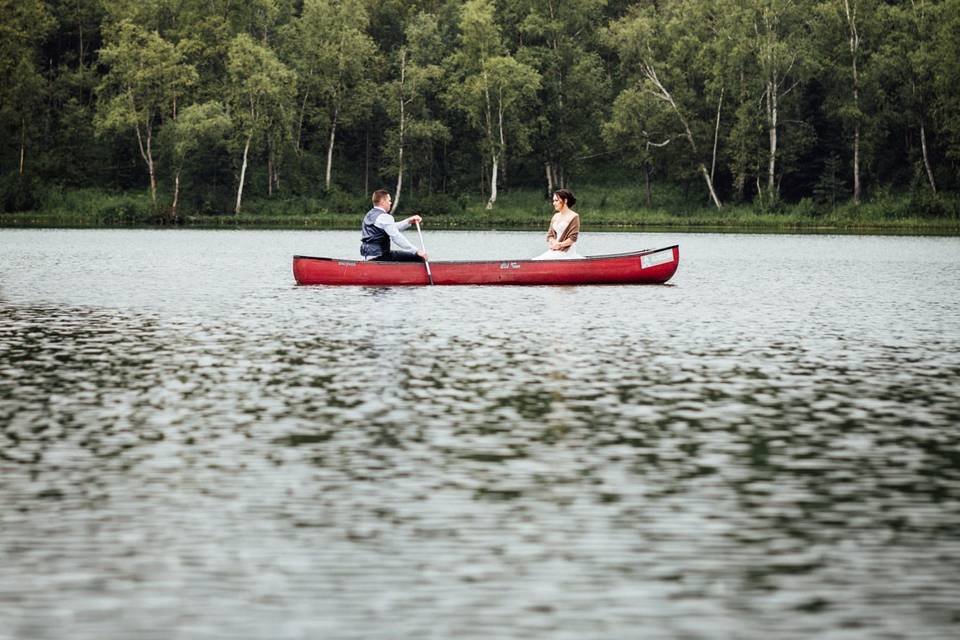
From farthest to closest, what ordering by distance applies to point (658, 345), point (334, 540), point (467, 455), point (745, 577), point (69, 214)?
point (69, 214) < point (658, 345) < point (467, 455) < point (334, 540) < point (745, 577)

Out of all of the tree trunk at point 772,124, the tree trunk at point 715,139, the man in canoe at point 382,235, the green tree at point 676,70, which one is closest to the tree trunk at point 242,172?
the green tree at point 676,70

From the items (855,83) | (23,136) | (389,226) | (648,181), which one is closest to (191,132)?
(23,136)

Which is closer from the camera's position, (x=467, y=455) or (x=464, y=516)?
(x=464, y=516)

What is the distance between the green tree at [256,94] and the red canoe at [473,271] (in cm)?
5742

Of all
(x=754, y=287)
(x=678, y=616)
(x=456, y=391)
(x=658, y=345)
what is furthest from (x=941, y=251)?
(x=678, y=616)

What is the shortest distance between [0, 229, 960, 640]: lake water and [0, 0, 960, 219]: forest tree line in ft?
210

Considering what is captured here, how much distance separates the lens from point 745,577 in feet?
24.4

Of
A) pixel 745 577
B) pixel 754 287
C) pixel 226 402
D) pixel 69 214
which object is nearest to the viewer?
pixel 745 577

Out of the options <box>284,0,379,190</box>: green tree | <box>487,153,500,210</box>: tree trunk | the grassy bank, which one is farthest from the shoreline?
<box>284,0,379,190</box>: green tree

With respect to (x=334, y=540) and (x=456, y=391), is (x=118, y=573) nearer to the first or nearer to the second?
(x=334, y=540)

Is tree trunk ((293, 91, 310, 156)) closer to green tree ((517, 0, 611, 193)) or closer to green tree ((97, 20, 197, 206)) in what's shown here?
green tree ((97, 20, 197, 206))

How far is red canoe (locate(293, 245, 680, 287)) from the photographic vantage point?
102 ft

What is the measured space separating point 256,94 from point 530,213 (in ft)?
61.8

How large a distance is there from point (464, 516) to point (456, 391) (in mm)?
5826
